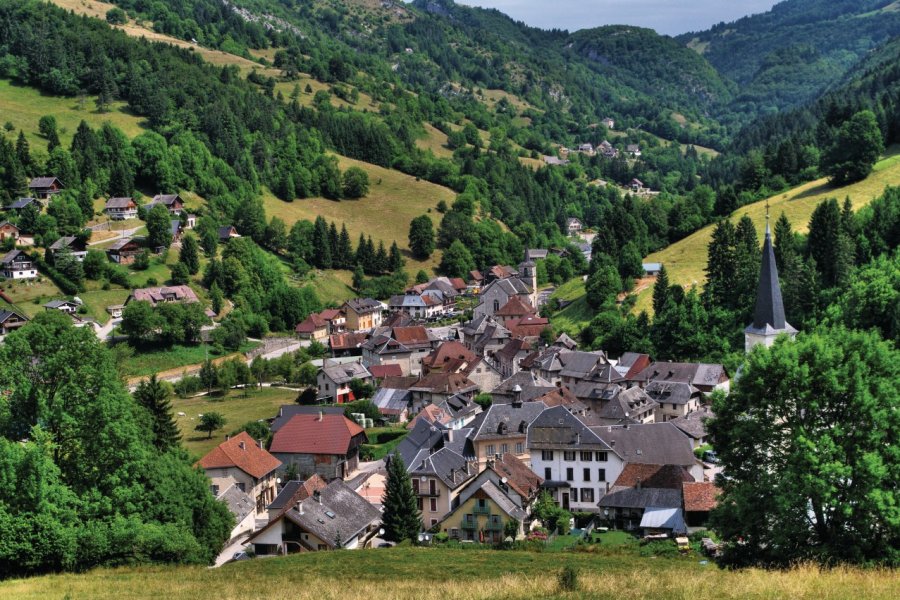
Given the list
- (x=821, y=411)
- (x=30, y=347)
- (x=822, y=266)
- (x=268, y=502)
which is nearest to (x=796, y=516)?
(x=821, y=411)

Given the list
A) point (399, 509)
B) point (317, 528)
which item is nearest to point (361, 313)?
point (399, 509)

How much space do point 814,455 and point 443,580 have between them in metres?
10.4

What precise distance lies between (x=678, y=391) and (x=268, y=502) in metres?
27.4

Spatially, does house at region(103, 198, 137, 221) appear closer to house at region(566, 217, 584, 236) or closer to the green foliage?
house at region(566, 217, 584, 236)

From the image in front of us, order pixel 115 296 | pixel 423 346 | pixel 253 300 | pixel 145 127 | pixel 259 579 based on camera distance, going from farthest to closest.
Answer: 1. pixel 145 127
2. pixel 253 300
3. pixel 115 296
4. pixel 423 346
5. pixel 259 579

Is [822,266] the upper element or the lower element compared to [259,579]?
upper

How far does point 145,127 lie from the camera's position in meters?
133

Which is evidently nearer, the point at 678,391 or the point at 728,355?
the point at 678,391

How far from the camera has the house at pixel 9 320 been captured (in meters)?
77.4

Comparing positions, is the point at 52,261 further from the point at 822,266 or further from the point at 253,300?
the point at 822,266

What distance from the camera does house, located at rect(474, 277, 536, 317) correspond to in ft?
323

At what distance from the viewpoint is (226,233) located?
112 m

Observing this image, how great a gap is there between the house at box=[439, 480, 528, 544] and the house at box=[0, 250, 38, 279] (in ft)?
206

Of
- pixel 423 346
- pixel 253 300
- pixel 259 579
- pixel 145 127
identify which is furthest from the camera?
pixel 145 127
